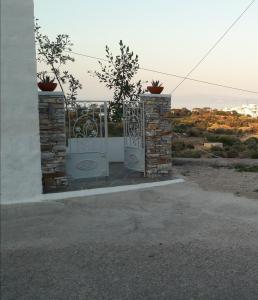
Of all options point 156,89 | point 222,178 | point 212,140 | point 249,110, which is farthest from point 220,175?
point 249,110

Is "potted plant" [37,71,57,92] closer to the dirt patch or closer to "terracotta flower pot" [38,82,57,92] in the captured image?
"terracotta flower pot" [38,82,57,92]

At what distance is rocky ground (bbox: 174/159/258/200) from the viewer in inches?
353

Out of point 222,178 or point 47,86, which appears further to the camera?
point 222,178

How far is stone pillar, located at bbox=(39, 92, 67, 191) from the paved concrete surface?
933mm

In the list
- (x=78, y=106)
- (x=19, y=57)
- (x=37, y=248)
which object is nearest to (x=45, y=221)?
(x=37, y=248)

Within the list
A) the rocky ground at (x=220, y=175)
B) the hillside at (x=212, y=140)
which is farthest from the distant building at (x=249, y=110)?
the rocky ground at (x=220, y=175)

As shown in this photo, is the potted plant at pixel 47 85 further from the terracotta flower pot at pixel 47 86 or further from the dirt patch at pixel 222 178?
the dirt patch at pixel 222 178

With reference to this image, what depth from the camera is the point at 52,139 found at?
8.22 m

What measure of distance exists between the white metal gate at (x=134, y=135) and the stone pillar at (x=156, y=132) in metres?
0.13

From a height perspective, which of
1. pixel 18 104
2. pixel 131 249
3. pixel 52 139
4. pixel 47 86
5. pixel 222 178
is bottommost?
pixel 131 249

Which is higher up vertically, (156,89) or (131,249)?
(156,89)

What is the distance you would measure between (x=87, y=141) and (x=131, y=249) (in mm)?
4946

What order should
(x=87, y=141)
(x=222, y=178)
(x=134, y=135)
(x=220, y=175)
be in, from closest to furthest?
(x=87, y=141), (x=134, y=135), (x=222, y=178), (x=220, y=175)

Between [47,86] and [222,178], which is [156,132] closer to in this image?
[222,178]
